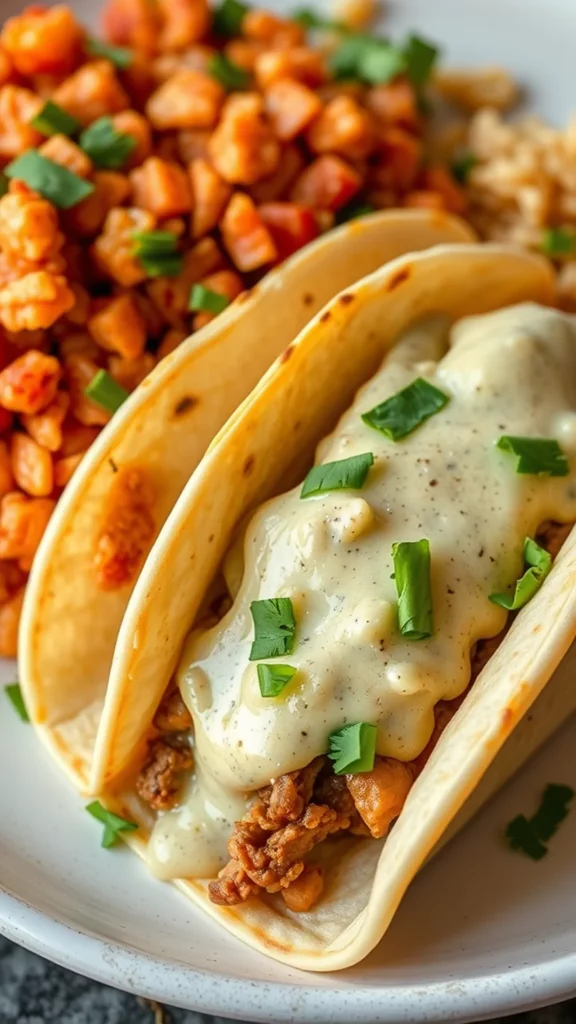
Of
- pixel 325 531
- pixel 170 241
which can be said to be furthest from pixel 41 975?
pixel 170 241

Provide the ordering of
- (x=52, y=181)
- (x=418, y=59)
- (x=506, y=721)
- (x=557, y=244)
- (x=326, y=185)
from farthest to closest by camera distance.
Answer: (x=418, y=59), (x=557, y=244), (x=326, y=185), (x=52, y=181), (x=506, y=721)

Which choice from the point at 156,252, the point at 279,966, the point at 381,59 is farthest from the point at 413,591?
the point at 381,59

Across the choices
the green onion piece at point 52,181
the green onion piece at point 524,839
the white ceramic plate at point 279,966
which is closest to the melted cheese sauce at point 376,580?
the white ceramic plate at point 279,966

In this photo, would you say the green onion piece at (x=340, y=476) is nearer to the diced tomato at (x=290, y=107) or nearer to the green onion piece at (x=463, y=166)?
the diced tomato at (x=290, y=107)

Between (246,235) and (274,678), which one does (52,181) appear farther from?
(274,678)

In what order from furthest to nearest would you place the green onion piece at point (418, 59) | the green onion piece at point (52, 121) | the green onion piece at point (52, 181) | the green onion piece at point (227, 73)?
the green onion piece at point (418, 59)
the green onion piece at point (227, 73)
the green onion piece at point (52, 121)
the green onion piece at point (52, 181)

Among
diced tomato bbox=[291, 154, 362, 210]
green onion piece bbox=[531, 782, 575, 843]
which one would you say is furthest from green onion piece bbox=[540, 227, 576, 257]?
green onion piece bbox=[531, 782, 575, 843]

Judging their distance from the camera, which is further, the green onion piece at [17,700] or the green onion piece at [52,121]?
the green onion piece at [52,121]
